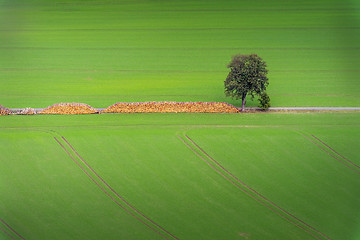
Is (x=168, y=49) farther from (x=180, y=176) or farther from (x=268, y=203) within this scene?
(x=268, y=203)

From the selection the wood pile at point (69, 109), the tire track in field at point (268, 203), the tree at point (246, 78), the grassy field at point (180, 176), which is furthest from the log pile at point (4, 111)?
the tree at point (246, 78)

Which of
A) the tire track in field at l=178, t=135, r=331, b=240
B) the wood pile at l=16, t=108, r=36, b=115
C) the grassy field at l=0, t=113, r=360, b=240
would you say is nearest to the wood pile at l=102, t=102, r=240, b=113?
the grassy field at l=0, t=113, r=360, b=240

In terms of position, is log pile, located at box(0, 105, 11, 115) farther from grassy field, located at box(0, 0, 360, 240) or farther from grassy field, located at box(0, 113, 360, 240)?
grassy field, located at box(0, 0, 360, 240)

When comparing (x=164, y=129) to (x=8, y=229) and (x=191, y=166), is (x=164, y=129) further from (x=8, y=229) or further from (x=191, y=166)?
(x=8, y=229)

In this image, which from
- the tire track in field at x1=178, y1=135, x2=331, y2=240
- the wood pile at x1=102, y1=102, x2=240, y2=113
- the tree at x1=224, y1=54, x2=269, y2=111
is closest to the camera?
the tire track in field at x1=178, y1=135, x2=331, y2=240

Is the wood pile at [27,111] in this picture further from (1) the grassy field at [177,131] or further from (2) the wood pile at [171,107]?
(2) the wood pile at [171,107]

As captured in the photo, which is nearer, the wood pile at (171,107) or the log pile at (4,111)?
the log pile at (4,111)
